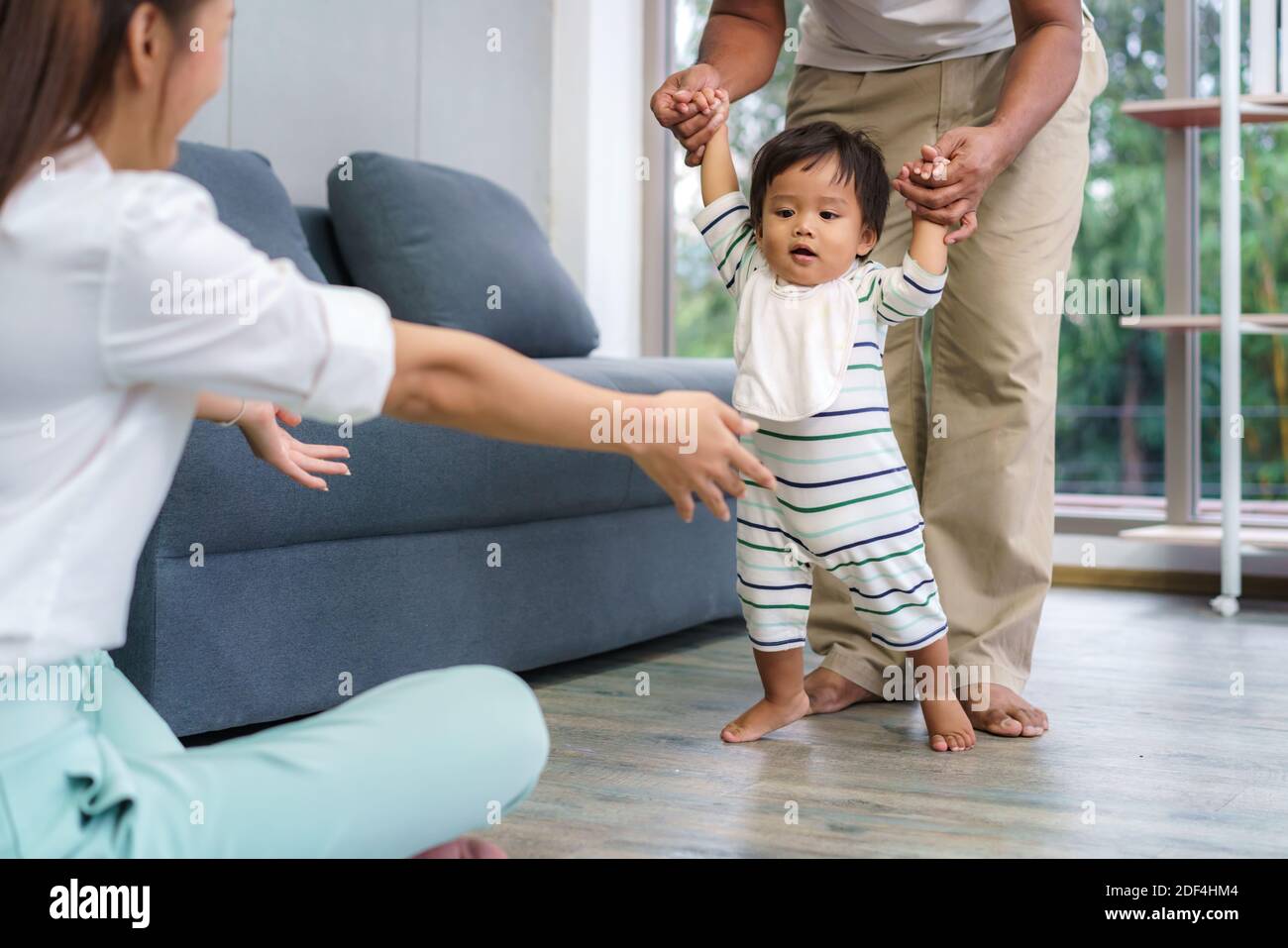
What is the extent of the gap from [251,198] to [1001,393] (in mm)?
1185

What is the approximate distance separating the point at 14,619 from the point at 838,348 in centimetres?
99

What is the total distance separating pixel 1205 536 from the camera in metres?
2.93

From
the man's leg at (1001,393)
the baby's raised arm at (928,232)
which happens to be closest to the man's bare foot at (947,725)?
the man's leg at (1001,393)

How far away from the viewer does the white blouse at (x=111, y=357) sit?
0.74 m

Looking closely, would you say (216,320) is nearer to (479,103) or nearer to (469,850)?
(469,850)

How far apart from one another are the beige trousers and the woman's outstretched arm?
3.28ft

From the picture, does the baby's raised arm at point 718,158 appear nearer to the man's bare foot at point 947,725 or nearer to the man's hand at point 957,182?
the man's hand at point 957,182

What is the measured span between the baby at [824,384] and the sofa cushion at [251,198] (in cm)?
79

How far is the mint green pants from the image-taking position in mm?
807

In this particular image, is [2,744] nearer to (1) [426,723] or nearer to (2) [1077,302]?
(1) [426,723]

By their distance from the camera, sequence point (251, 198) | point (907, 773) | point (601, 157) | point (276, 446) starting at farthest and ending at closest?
point (601, 157) → point (251, 198) → point (907, 773) → point (276, 446)

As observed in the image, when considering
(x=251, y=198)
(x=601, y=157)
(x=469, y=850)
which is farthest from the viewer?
(x=601, y=157)

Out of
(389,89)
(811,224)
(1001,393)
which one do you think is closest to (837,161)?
(811,224)
